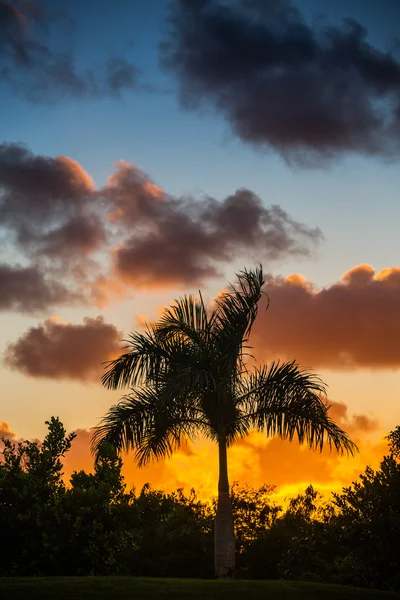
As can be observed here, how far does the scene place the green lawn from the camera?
15625 millimetres

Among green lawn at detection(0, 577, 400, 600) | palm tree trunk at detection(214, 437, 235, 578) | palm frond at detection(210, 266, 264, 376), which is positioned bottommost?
green lawn at detection(0, 577, 400, 600)

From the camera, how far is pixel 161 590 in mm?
16406

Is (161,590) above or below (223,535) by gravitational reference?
below

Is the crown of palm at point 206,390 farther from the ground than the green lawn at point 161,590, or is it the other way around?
the crown of palm at point 206,390

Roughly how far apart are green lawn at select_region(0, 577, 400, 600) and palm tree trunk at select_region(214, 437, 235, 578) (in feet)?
9.68

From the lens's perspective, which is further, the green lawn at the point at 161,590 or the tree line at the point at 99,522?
the tree line at the point at 99,522

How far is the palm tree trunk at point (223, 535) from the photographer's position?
21109mm

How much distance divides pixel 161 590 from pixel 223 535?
17.1 ft

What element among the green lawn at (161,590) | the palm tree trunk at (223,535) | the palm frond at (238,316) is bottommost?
the green lawn at (161,590)

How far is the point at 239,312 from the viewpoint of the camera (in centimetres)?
2292

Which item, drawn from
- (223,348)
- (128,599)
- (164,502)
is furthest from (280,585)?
(164,502)

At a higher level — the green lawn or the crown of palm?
the crown of palm

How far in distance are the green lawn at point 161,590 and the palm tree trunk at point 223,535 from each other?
2950mm

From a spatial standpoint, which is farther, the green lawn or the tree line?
the tree line
